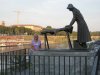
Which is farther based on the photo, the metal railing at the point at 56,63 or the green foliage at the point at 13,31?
the green foliage at the point at 13,31

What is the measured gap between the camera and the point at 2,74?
36.8 feet

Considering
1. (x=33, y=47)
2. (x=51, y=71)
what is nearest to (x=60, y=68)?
(x=51, y=71)

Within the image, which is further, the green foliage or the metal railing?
the green foliage

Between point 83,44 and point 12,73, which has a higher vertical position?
point 83,44

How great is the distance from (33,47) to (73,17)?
318cm

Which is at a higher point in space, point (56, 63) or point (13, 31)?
point (56, 63)

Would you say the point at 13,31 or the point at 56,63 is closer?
the point at 56,63

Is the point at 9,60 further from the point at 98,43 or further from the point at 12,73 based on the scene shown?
the point at 98,43

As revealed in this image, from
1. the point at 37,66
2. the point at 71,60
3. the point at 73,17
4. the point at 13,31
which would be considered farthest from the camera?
the point at 13,31

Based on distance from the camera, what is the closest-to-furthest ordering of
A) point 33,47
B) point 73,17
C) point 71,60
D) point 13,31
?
point 71,60 < point 73,17 < point 33,47 < point 13,31

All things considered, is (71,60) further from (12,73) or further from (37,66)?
(12,73)

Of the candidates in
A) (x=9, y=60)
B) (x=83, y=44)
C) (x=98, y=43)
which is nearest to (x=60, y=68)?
(x=83, y=44)

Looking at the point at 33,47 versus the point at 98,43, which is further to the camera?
the point at 33,47

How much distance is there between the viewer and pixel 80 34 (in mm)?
11492
